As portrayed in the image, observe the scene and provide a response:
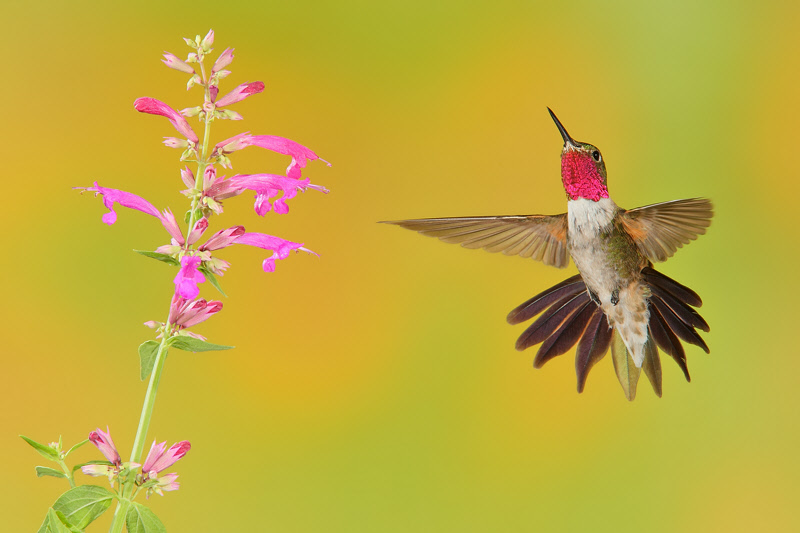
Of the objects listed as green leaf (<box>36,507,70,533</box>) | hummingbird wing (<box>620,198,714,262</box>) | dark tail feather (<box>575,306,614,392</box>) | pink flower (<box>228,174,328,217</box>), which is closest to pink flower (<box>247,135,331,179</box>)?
pink flower (<box>228,174,328,217</box>)

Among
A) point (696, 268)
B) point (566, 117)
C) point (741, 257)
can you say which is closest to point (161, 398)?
point (566, 117)

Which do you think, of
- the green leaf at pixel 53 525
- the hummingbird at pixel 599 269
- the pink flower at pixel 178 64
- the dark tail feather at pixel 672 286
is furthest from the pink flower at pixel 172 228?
the dark tail feather at pixel 672 286

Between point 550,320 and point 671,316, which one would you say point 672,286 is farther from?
point 550,320

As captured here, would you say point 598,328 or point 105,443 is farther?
point 598,328

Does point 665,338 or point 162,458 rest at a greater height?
point 665,338

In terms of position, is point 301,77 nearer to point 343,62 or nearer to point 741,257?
point 343,62

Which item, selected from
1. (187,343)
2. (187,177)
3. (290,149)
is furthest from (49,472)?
(290,149)
